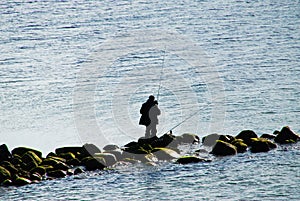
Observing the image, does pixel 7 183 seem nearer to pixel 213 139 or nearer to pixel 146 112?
pixel 146 112

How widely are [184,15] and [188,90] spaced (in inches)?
1165

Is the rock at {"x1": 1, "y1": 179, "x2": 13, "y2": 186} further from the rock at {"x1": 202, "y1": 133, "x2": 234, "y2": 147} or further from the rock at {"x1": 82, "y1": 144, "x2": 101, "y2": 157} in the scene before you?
the rock at {"x1": 202, "y1": 133, "x2": 234, "y2": 147}

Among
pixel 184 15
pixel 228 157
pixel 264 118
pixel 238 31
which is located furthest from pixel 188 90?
pixel 184 15

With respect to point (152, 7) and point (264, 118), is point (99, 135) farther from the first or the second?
point (152, 7)

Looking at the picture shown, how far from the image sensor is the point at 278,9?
74438 mm

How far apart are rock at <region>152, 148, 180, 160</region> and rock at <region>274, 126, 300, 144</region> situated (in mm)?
4832

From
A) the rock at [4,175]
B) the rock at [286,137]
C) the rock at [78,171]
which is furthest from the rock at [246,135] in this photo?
the rock at [4,175]

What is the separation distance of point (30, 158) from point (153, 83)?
709 inches

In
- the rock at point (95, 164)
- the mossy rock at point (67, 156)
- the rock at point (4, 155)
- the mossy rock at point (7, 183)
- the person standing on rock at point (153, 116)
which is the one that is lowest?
the mossy rock at point (7, 183)

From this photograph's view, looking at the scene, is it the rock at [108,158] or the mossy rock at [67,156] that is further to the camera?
the mossy rock at [67,156]

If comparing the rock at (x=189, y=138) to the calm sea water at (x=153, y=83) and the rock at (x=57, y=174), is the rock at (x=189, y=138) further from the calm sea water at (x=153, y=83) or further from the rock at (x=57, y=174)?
the rock at (x=57, y=174)

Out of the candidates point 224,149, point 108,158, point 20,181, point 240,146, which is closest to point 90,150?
point 108,158

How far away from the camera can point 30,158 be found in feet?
94.8

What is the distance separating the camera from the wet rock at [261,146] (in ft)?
98.8
